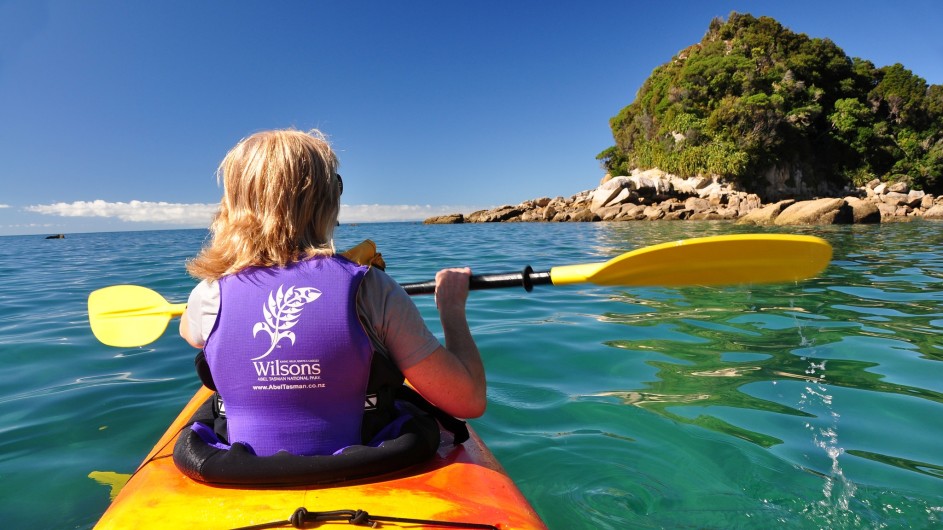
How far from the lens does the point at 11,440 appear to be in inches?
114

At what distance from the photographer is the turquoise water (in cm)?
215

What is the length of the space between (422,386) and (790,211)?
72.3 ft

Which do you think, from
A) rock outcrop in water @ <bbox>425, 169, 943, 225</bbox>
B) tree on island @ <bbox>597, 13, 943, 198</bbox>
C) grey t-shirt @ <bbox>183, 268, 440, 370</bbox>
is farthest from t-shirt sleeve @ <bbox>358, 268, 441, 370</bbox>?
tree on island @ <bbox>597, 13, 943, 198</bbox>

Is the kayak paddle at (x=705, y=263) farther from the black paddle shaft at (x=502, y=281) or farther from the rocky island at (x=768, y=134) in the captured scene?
the rocky island at (x=768, y=134)

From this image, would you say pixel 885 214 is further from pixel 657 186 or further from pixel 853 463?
pixel 853 463

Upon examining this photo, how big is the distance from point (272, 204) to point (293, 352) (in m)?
0.43

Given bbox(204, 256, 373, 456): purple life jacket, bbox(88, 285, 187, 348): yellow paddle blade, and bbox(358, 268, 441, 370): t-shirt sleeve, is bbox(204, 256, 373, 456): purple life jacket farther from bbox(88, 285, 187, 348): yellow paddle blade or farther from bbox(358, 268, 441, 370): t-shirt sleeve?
bbox(88, 285, 187, 348): yellow paddle blade

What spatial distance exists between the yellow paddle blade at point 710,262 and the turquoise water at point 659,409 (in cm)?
83

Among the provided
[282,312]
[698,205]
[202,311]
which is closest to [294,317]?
[282,312]

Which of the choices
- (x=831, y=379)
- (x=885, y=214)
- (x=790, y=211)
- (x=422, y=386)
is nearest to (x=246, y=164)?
(x=422, y=386)

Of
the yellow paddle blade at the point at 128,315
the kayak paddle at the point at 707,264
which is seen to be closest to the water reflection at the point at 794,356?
the kayak paddle at the point at 707,264

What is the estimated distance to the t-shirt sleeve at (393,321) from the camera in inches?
55.4

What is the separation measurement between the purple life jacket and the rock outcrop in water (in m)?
21.7

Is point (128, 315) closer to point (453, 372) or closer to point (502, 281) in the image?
point (502, 281)
